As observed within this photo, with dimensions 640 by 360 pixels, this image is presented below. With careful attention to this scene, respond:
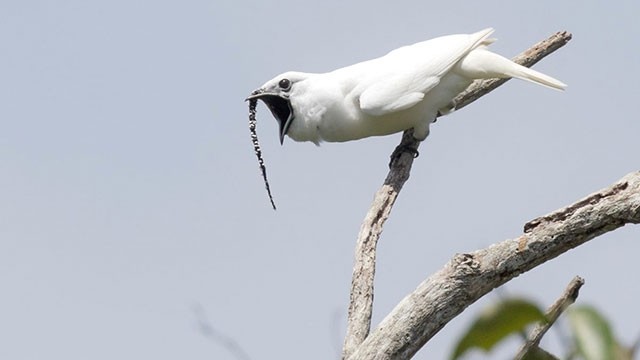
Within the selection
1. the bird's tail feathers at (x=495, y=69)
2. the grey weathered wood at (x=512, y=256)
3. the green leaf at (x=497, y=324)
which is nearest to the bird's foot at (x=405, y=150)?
the bird's tail feathers at (x=495, y=69)

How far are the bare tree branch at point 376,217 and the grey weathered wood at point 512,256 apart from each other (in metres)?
0.66

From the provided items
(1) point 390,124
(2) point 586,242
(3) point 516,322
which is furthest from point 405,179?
Result: (3) point 516,322

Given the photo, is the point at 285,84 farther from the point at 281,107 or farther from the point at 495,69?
the point at 495,69

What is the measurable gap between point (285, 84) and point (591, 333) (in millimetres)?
Answer: 5464

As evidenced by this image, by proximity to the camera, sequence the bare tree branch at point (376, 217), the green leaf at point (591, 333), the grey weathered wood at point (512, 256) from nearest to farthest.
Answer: the green leaf at point (591, 333)
the grey weathered wood at point (512, 256)
the bare tree branch at point (376, 217)

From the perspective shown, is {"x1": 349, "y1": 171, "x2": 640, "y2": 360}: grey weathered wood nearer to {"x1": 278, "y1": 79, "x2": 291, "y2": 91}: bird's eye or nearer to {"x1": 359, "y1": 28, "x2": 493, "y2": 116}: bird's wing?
{"x1": 359, "y1": 28, "x2": 493, "y2": 116}: bird's wing

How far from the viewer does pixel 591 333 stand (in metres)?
0.77

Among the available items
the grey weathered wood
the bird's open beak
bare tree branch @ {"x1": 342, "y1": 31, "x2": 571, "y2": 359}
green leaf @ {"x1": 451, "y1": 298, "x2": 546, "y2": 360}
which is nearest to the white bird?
the bird's open beak

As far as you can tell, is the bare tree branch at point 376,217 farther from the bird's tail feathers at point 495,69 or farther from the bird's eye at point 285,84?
the bird's eye at point 285,84

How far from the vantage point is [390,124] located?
6039 mm

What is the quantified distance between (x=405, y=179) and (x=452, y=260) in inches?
80.0

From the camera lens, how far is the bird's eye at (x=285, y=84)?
616 cm

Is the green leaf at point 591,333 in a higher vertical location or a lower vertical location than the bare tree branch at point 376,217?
higher

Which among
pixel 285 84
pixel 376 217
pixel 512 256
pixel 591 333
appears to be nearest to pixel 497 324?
pixel 591 333
